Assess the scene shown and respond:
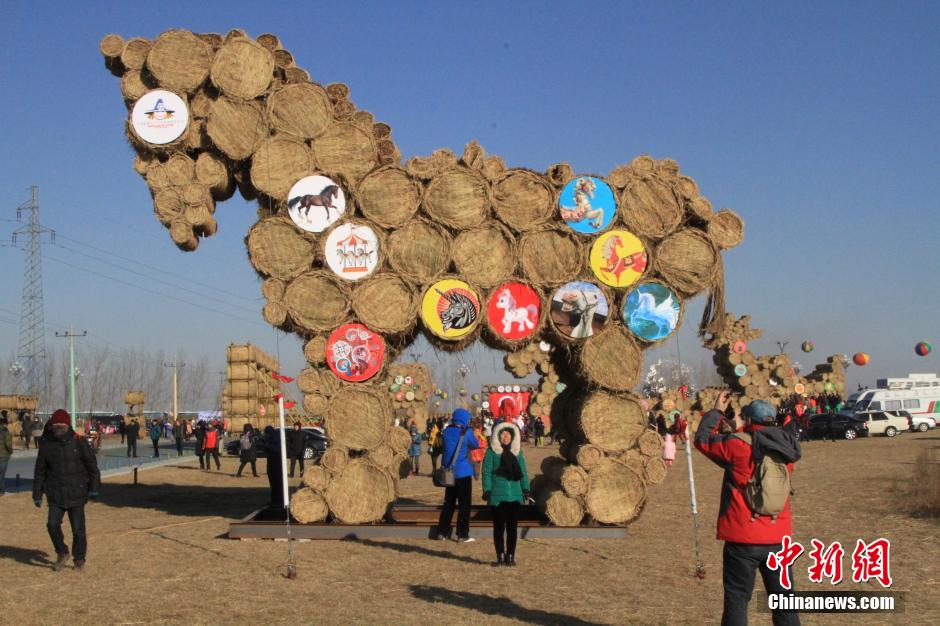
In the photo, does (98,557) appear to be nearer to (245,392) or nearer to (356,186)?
(356,186)

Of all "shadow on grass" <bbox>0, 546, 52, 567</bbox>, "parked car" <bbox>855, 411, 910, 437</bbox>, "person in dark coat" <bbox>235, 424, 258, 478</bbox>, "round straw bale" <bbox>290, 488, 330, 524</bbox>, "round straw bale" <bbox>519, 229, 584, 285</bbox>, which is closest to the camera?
"shadow on grass" <bbox>0, 546, 52, 567</bbox>

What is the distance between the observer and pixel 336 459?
13.6 metres

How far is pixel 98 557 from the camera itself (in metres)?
12.0

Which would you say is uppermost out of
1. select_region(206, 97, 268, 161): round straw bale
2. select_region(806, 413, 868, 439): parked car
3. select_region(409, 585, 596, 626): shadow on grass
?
select_region(206, 97, 268, 161): round straw bale

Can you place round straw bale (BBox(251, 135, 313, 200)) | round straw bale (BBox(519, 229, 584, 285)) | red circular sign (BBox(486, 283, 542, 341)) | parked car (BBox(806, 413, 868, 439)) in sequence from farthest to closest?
parked car (BBox(806, 413, 868, 439))
round straw bale (BBox(251, 135, 313, 200))
round straw bale (BBox(519, 229, 584, 285))
red circular sign (BBox(486, 283, 542, 341))

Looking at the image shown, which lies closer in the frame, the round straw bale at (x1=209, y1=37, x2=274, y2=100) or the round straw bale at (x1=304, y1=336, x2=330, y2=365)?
the round straw bale at (x1=304, y1=336, x2=330, y2=365)

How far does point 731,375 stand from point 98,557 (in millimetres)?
36029

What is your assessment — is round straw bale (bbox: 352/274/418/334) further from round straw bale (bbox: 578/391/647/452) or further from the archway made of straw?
round straw bale (bbox: 578/391/647/452)

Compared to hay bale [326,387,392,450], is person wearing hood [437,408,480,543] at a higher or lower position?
lower

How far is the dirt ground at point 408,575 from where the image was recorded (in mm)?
8828

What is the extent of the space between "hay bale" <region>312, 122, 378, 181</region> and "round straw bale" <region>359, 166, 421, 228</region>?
0.28 meters

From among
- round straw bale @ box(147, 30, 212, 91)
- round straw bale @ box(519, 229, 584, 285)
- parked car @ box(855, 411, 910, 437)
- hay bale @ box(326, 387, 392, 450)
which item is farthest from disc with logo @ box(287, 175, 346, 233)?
parked car @ box(855, 411, 910, 437)

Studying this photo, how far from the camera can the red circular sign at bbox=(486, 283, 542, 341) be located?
44.8 ft

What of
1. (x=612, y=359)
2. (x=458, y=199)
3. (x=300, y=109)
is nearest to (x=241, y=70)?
(x=300, y=109)
